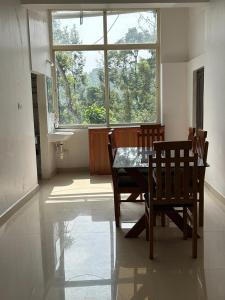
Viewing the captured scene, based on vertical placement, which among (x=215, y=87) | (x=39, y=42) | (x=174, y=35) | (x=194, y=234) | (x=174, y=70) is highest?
(x=174, y=35)

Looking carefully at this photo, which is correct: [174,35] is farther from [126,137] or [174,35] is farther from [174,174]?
[174,174]

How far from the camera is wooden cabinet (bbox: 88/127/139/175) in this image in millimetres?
6195

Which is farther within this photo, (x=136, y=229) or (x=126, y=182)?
(x=126, y=182)

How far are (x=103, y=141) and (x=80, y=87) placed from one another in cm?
128

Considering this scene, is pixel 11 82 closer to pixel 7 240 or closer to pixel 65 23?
pixel 7 240

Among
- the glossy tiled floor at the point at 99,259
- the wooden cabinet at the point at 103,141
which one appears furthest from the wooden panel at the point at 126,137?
the glossy tiled floor at the point at 99,259

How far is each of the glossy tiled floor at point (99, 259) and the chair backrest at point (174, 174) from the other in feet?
1.78

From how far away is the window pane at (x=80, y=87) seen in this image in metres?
6.52

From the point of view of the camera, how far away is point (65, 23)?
6414mm

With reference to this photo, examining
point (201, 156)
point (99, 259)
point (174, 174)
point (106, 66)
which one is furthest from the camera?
point (106, 66)

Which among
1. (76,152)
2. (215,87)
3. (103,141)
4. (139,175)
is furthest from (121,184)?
(76,152)

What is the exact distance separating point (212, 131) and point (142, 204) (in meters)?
1.45

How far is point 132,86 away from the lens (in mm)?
6660

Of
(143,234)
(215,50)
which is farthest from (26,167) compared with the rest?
(215,50)
